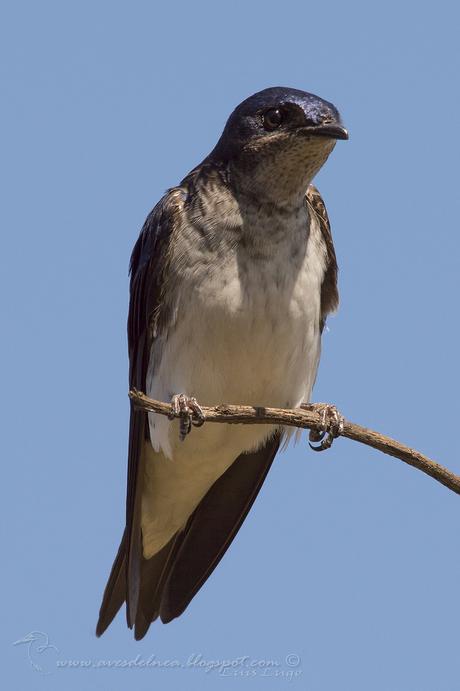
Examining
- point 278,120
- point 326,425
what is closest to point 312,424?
point 326,425

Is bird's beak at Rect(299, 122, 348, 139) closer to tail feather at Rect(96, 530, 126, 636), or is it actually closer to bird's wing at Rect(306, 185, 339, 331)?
bird's wing at Rect(306, 185, 339, 331)

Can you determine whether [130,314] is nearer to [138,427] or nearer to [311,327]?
[138,427]

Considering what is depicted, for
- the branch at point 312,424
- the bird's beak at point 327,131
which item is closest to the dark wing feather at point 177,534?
Answer: the bird's beak at point 327,131

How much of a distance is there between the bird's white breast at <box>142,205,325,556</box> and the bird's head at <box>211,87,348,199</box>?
296mm

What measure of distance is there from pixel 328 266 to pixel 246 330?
3.10 ft

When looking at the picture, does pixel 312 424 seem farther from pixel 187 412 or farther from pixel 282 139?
pixel 282 139

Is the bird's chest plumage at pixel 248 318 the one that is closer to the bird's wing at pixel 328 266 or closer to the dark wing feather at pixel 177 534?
the bird's wing at pixel 328 266

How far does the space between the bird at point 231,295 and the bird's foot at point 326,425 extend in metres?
0.58

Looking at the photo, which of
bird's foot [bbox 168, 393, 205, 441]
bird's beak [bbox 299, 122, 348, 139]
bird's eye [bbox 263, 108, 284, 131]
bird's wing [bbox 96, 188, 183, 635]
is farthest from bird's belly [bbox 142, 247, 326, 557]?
bird's eye [bbox 263, 108, 284, 131]

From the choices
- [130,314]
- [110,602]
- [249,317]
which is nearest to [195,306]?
[249,317]

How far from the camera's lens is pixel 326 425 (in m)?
7.61

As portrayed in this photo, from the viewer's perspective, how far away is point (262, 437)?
363 inches

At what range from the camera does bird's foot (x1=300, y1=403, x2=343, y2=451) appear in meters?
7.58

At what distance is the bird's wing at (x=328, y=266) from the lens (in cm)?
888
